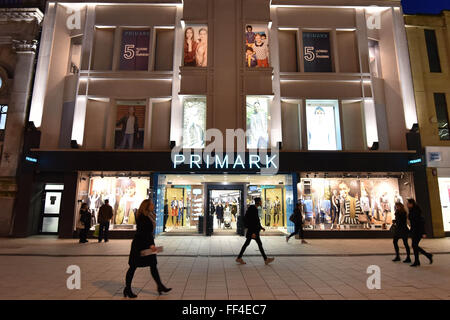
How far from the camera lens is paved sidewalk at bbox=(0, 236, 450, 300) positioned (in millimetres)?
4898

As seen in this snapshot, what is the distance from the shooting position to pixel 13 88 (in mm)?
13570

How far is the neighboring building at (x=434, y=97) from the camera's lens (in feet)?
42.4

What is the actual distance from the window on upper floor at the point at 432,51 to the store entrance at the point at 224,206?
42.1 ft

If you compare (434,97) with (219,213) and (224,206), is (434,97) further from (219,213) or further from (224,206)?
(219,213)

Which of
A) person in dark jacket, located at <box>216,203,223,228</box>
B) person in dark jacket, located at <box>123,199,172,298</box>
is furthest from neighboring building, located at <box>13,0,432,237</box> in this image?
person in dark jacket, located at <box>123,199,172,298</box>

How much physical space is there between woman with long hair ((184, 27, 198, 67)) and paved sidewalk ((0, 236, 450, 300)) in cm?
951

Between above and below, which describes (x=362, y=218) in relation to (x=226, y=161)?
below

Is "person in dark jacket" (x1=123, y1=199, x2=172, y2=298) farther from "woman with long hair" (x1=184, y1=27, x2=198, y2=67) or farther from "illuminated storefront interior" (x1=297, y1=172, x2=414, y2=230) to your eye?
"woman with long hair" (x1=184, y1=27, x2=198, y2=67)

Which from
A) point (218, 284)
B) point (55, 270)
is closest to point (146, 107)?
point (55, 270)

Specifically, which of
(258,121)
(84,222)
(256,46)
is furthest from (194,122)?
(84,222)

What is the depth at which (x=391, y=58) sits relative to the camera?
1399 cm

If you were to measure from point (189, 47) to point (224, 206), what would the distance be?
9.53m
